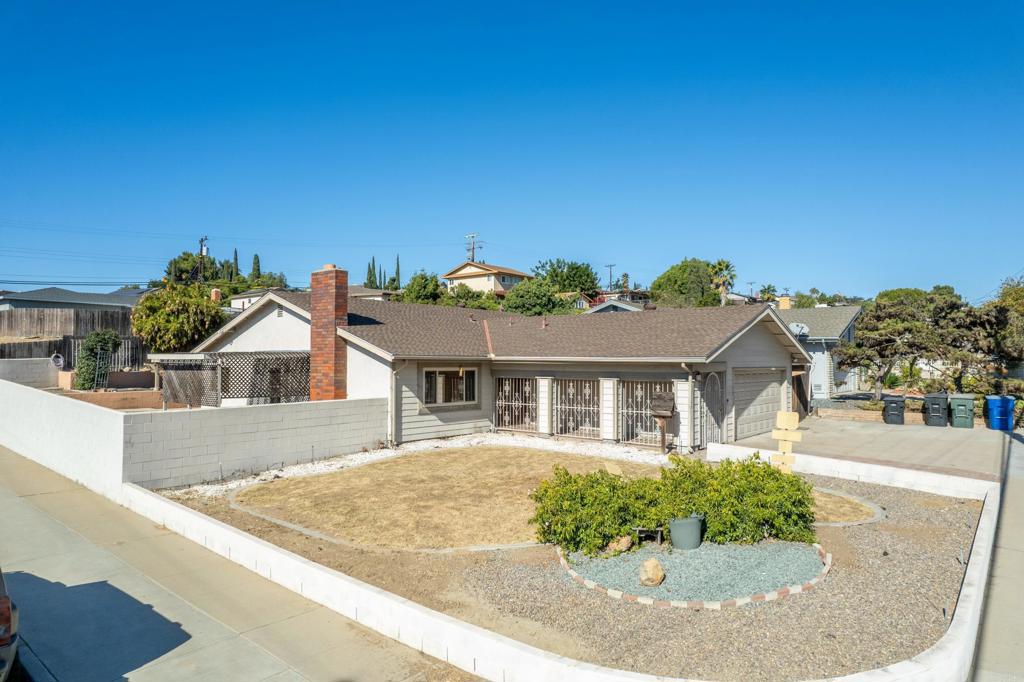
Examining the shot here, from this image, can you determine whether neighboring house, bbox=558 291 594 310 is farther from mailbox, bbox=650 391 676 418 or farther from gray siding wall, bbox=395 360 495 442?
mailbox, bbox=650 391 676 418

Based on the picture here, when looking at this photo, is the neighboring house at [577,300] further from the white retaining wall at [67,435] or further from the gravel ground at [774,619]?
the gravel ground at [774,619]

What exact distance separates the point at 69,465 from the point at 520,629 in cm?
1190

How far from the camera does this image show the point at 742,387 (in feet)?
61.2

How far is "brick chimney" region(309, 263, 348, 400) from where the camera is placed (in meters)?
17.4

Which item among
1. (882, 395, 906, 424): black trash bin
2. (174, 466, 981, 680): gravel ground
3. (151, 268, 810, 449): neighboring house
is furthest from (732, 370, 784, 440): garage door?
(174, 466, 981, 680): gravel ground

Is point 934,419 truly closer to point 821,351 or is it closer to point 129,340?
point 821,351

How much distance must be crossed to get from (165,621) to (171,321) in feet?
75.7

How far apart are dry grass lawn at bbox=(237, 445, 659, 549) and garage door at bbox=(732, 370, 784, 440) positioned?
564cm

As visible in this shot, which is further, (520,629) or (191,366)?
(191,366)

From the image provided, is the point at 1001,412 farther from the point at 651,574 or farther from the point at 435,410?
the point at 651,574

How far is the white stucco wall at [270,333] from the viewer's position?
19.5m

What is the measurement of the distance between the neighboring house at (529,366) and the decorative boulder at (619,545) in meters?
8.16

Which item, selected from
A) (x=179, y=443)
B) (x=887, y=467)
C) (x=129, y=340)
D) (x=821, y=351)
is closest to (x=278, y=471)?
(x=179, y=443)

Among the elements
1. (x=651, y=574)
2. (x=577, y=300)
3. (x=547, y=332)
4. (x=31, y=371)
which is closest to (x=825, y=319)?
(x=547, y=332)
